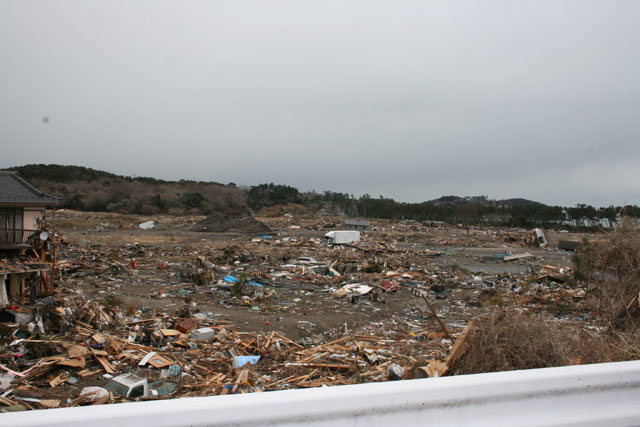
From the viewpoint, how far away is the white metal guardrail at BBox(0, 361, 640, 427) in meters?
1.49

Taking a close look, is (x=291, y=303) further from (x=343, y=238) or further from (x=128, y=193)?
(x=128, y=193)

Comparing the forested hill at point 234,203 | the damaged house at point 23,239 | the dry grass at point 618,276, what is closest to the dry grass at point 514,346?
the dry grass at point 618,276

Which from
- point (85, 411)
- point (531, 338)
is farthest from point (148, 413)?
point (531, 338)

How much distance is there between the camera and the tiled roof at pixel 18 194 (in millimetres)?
14508

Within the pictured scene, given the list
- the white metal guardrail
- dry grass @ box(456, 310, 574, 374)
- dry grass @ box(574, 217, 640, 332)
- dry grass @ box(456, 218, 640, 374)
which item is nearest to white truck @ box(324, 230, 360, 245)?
dry grass @ box(574, 217, 640, 332)

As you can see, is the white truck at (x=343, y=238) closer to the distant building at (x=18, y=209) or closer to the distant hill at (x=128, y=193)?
the distant building at (x=18, y=209)

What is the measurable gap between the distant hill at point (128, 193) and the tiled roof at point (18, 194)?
43.2 metres

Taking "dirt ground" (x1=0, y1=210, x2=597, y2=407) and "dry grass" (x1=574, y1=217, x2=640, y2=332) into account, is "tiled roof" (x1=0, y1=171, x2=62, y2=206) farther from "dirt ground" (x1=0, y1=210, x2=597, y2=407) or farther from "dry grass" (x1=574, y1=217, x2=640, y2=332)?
"dry grass" (x1=574, y1=217, x2=640, y2=332)

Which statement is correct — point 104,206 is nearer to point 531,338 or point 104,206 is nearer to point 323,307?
point 323,307

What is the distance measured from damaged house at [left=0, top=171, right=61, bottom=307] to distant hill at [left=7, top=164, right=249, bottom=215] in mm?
44260

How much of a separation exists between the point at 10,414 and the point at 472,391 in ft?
5.79

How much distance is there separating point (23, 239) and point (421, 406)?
652 inches

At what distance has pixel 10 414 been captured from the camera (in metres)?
1.45

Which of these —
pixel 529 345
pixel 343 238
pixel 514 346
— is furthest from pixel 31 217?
pixel 343 238
